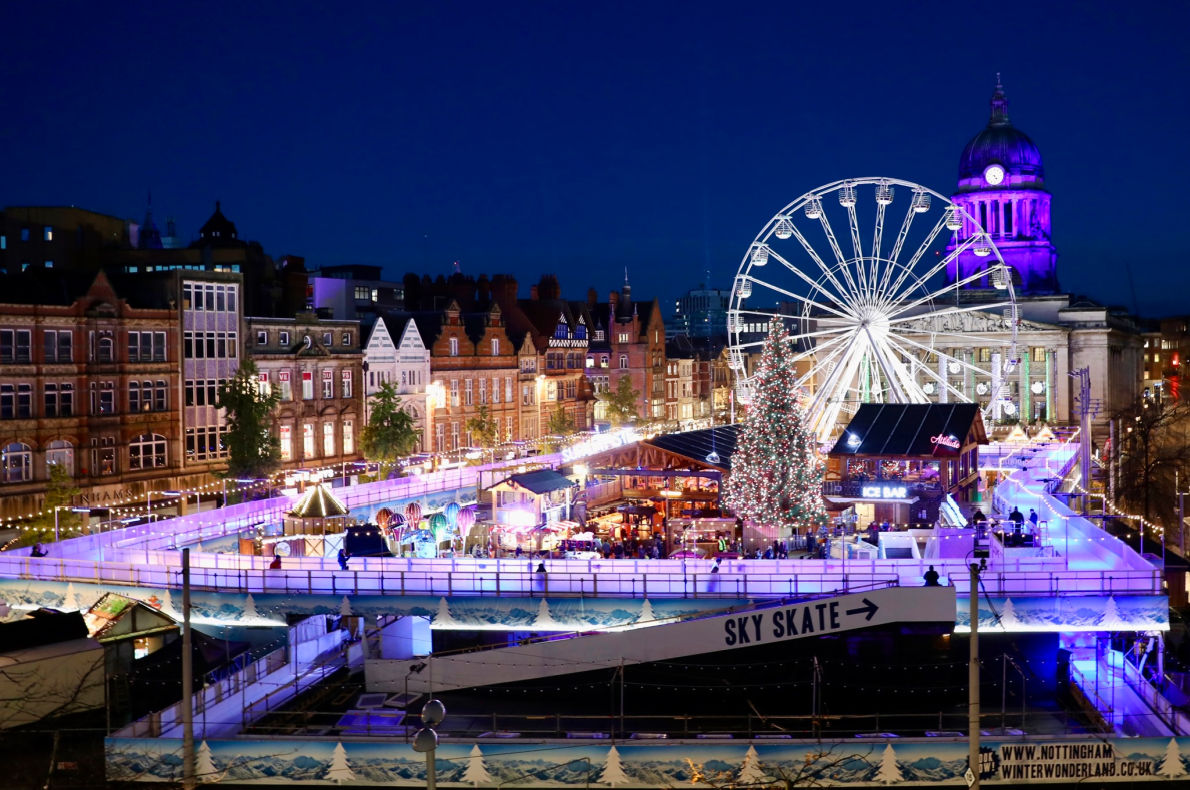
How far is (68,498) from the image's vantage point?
58.1 metres

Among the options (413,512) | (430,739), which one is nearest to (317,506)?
(413,512)

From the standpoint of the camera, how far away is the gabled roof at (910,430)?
60469 millimetres

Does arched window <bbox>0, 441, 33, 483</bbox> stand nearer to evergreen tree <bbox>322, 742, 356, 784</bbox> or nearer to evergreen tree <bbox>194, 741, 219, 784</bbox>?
evergreen tree <bbox>194, 741, 219, 784</bbox>

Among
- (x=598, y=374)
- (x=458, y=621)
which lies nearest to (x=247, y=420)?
(x=458, y=621)

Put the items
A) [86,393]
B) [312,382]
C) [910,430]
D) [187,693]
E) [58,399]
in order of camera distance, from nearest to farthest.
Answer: [187,693]
[910,430]
[58,399]
[86,393]
[312,382]

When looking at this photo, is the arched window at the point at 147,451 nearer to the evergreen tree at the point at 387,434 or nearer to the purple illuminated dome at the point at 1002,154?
the evergreen tree at the point at 387,434

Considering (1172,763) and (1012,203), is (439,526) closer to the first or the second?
(1172,763)

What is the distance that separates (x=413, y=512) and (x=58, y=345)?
2074 cm

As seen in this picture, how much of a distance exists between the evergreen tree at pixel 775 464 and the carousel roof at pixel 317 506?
17.1m

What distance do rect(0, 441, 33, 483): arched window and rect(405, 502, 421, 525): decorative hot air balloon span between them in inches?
760

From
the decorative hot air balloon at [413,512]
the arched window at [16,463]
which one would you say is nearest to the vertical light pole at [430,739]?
the decorative hot air balloon at [413,512]

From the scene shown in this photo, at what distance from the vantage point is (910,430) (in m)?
→ 62.7

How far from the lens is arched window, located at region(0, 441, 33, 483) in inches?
2450

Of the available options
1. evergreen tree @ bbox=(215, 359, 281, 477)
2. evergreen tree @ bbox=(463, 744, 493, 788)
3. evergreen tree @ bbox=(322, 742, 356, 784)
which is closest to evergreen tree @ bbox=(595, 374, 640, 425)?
evergreen tree @ bbox=(215, 359, 281, 477)
